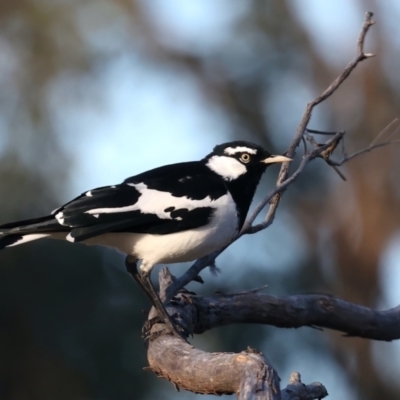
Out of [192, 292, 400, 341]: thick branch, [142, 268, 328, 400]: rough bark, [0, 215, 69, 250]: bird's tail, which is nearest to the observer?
[142, 268, 328, 400]: rough bark

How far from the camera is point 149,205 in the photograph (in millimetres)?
3713

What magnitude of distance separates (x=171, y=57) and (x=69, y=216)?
7.20 meters

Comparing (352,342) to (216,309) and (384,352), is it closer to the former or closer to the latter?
(384,352)

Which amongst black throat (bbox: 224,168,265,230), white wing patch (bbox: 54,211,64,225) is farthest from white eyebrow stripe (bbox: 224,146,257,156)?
white wing patch (bbox: 54,211,64,225)

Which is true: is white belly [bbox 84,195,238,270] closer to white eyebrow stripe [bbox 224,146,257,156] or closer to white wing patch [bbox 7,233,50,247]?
white wing patch [bbox 7,233,50,247]

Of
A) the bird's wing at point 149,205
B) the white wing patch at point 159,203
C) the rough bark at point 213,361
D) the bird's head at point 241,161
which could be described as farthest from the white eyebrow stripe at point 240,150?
the rough bark at point 213,361

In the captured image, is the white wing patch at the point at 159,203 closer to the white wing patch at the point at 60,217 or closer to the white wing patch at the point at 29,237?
the white wing patch at the point at 60,217

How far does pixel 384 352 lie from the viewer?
Answer: 29.3ft

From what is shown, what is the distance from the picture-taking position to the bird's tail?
134 inches

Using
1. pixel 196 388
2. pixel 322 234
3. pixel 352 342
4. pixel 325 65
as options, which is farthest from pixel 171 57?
pixel 196 388

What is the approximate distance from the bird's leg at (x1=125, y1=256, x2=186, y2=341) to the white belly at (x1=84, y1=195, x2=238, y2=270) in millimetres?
80

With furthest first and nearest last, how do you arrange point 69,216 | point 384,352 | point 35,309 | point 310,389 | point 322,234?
point 322,234, point 384,352, point 35,309, point 69,216, point 310,389

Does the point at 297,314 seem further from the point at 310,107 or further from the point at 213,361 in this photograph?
the point at 213,361

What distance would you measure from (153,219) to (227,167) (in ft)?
2.14
